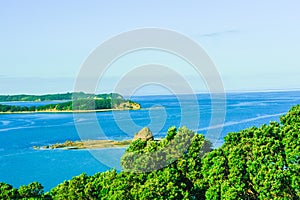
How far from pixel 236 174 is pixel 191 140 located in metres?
1.57

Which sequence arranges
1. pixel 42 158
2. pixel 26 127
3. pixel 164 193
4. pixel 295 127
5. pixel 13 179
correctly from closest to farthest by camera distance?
pixel 164 193 → pixel 295 127 → pixel 13 179 → pixel 42 158 → pixel 26 127

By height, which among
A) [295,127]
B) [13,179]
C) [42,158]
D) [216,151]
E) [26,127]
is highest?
[26,127]

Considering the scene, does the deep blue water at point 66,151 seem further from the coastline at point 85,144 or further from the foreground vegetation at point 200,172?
the foreground vegetation at point 200,172

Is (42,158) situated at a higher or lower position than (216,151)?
A: higher

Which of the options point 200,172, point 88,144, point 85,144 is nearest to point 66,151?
point 85,144

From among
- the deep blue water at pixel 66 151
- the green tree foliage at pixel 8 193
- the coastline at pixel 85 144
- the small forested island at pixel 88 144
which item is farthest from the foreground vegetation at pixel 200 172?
the coastline at pixel 85 144

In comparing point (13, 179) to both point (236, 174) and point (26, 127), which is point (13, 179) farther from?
point (26, 127)

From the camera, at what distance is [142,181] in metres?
10.5

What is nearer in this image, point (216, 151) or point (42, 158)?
point (216, 151)

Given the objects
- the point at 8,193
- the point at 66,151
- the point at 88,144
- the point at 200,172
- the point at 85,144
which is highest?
the point at 85,144

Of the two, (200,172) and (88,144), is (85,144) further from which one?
(200,172)

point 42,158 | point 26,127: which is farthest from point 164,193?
point 26,127

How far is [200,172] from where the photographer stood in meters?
10.8

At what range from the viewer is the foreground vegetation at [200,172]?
9938 mm
